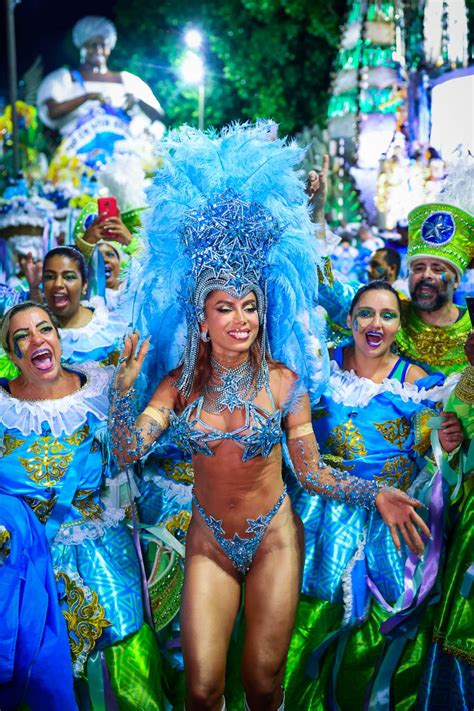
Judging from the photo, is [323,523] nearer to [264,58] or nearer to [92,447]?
[92,447]

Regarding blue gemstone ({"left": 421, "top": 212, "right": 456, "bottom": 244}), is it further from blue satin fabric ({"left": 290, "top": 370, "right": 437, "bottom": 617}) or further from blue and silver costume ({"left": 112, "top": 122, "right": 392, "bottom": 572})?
blue and silver costume ({"left": 112, "top": 122, "right": 392, "bottom": 572})

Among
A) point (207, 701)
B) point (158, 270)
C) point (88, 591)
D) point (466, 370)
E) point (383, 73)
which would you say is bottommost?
point (207, 701)

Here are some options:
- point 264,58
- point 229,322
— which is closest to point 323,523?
point 229,322

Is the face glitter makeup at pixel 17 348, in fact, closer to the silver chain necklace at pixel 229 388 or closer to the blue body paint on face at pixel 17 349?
the blue body paint on face at pixel 17 349

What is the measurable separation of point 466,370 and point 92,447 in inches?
72.1

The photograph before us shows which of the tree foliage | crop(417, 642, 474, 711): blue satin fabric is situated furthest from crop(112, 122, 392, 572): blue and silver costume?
the tree foliage

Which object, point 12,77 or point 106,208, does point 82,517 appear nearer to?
point 106,208

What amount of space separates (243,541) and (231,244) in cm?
120

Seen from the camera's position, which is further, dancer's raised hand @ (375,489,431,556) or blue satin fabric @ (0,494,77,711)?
blue satin fabric @ (0,494,77,711)

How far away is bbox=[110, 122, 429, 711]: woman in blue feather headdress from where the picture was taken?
130 inches

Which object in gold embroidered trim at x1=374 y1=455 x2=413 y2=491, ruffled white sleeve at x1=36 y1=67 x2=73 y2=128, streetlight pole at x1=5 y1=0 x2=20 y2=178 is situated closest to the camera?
gold embroidered trim at x1=374 y1=455 x2=413 y2=491

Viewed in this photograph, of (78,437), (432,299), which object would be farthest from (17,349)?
(432,299)

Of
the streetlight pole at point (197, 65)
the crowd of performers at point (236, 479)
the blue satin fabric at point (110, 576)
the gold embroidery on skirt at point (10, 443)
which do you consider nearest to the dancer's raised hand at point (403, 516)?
the crowd of performers at point (236, 479)

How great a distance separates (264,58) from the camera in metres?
22.2
